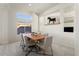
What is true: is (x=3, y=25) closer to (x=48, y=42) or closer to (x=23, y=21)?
(x=23, y=21)

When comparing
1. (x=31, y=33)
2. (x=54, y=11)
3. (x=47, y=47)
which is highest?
(x=54, y=11)

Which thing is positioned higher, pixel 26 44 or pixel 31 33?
pixel 31 33

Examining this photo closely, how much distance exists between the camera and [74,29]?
7.14ft

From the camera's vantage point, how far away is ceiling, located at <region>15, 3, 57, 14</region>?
2.20 m

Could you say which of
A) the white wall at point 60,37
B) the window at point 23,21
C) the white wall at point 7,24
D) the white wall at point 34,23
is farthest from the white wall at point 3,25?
the white wall at point 60,37

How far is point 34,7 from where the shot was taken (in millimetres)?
2244

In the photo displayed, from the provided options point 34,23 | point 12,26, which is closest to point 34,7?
point 34,23

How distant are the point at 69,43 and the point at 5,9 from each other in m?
1.33

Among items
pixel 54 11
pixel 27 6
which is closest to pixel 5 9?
pixel 27 6

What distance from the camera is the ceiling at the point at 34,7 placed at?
2.20 meters

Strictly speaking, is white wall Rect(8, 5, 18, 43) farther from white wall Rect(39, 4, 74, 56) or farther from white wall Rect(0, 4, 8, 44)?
white wall Rect(39, 4, 74, 56)

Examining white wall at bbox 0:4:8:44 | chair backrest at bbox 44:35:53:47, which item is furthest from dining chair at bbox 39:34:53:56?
white wall at bbox 0:4:8:44

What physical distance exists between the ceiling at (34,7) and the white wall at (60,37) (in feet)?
0.35

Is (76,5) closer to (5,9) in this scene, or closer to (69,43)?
(69,43)
